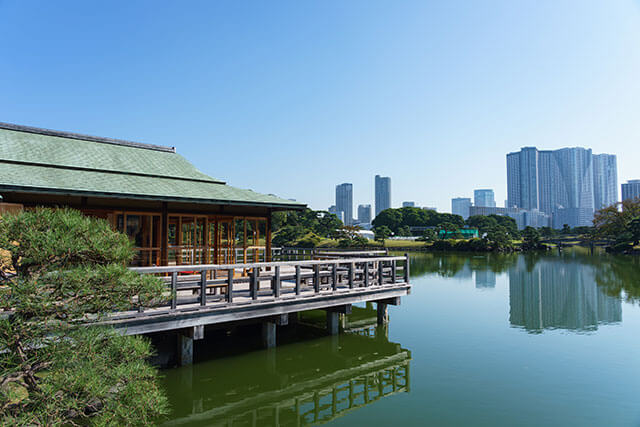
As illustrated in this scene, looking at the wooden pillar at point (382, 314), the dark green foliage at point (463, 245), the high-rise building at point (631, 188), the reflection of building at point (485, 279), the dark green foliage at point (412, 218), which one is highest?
the high-rise building at point (631, 188)

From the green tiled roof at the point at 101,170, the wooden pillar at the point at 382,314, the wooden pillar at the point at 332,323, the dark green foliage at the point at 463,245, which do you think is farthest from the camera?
the dark green foliage at the point at 463,245

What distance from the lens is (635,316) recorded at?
17.0m

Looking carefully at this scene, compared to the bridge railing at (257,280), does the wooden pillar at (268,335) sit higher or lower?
lower

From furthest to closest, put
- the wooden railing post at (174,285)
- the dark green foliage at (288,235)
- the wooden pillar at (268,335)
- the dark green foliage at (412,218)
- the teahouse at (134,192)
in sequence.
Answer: the dark green foliage at (412,218), the dark green foliage at (288,235), the wooden pillar at (268,335), the teahouse at (134,192), the wooden railing post at (174,285)

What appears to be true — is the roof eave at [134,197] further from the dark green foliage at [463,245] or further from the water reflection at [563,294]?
the dark green foliage at [463,245]

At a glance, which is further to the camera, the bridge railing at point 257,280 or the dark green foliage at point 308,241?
the dark green foliage at point 308,241

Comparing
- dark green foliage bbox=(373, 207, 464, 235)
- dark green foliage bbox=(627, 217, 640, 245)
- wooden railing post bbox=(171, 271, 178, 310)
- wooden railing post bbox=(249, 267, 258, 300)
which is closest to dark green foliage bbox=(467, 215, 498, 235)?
dark green foliage bbox=(373, 207, 464, 235)

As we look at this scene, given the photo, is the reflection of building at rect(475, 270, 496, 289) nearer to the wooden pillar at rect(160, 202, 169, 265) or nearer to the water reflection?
the water reflection

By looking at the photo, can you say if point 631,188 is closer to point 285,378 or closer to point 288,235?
point 288,235

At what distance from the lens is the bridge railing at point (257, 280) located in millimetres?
8734

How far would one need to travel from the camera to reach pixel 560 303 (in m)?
19.8

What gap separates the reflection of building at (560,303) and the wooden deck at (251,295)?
6478mm

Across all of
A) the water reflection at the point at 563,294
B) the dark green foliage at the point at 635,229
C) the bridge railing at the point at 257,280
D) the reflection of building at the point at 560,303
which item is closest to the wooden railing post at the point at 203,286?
the bridge railing at the point at 257,280

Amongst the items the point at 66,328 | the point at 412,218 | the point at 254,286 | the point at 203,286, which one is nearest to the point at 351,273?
the point at 254,286
